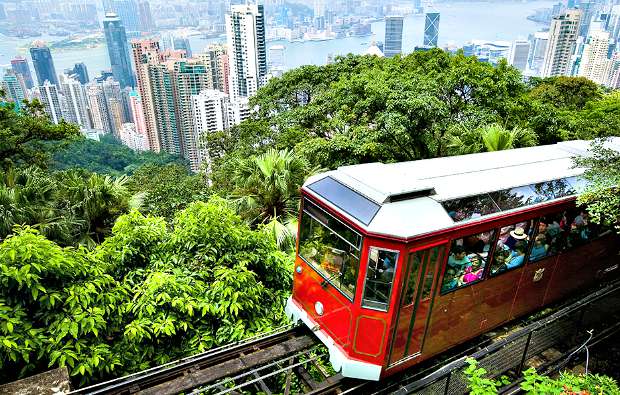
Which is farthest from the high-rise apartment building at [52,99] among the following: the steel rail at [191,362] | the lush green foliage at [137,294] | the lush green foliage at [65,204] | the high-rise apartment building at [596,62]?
the high-rise apartment building at [596,62]

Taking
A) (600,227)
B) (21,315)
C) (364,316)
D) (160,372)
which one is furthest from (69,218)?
(600,227)

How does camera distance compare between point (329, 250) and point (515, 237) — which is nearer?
point (329, 250)

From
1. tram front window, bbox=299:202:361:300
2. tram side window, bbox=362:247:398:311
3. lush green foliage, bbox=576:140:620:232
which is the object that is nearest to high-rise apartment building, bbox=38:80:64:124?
tram front window, bbox=299:202:361:300

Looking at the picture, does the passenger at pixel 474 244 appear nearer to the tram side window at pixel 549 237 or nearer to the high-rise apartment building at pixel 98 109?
the tram side window at pixel 549 237

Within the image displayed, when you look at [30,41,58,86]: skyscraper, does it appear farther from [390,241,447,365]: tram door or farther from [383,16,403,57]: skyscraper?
[390,241,447,365]: tram door

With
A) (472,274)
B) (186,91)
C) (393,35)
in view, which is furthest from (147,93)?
(393,35)

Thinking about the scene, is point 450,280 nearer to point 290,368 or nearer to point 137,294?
point 290,368
